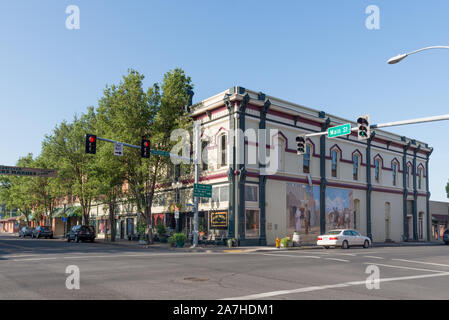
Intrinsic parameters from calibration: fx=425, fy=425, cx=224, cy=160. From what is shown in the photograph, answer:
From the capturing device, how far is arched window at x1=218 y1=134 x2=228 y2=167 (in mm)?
33031

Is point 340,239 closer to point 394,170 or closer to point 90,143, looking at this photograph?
point 90,143

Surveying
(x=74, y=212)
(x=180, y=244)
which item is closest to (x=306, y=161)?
(x=180, y=244)

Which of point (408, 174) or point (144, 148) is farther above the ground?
point (144, 148)

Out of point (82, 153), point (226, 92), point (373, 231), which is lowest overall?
point (373, 231)

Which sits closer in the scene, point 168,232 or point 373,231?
point 168,232

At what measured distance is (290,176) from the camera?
115 ft

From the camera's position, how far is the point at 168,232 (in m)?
37.8

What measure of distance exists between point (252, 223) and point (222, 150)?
6126 mm

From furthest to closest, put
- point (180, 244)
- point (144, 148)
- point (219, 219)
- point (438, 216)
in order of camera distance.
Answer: point (438, 216), point (219, 219), point (180, 244), point (144, 148)

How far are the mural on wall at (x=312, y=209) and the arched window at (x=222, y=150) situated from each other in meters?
5.99

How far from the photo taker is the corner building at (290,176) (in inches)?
1261
